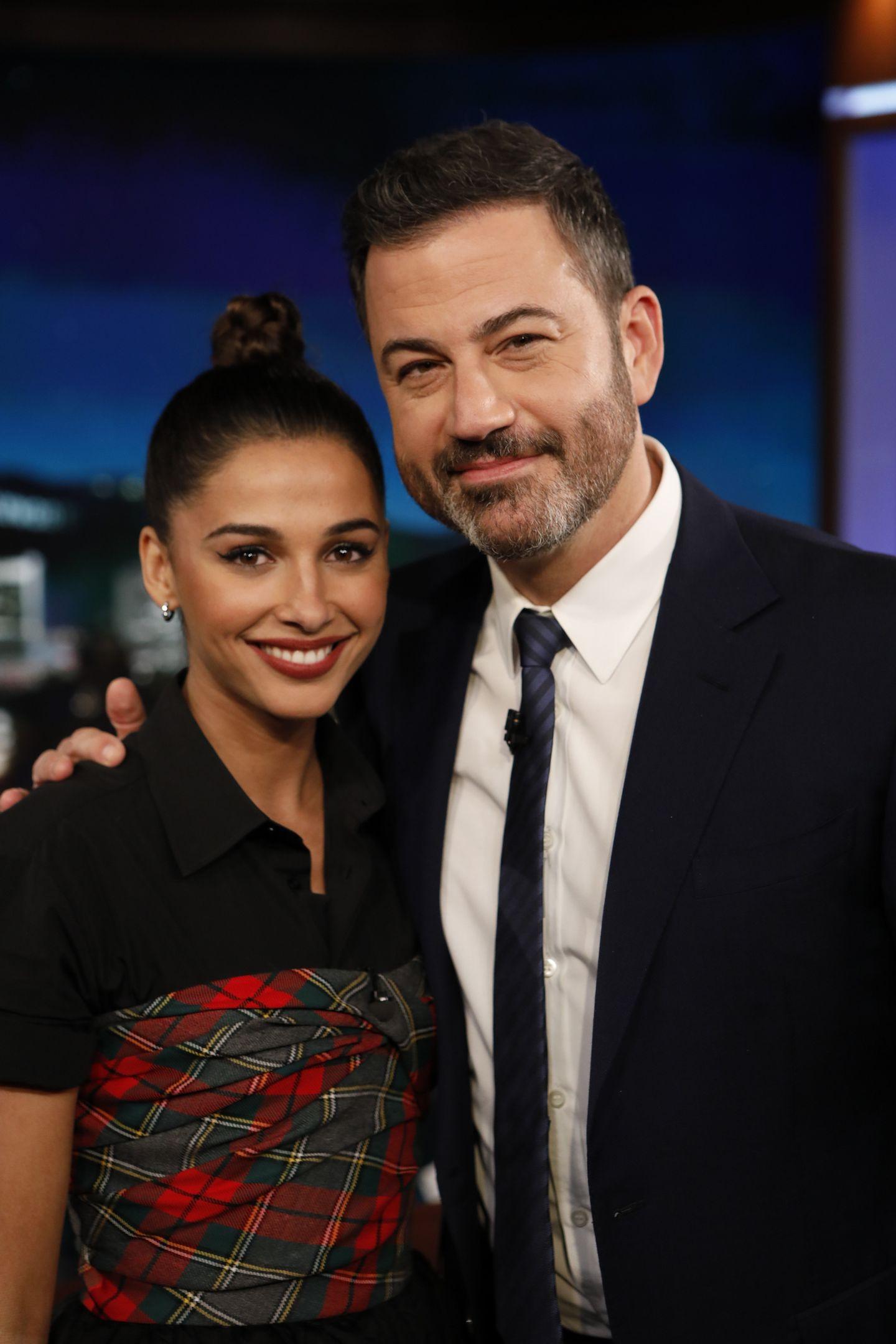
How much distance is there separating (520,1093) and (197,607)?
2.63 feet

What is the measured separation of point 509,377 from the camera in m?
1.80

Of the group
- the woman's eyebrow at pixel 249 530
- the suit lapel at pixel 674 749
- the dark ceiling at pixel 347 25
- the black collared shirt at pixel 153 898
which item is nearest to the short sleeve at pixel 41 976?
the black collared shirt at pixel 153 898

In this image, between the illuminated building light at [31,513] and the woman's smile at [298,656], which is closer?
the woman's smile at [298,656]

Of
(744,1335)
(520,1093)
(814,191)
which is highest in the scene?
(814,191)

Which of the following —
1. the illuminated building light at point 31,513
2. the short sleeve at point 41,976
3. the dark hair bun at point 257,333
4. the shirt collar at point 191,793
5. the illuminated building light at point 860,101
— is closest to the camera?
the short sleeve at point 41,976

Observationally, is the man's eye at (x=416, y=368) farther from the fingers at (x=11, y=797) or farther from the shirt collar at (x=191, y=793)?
the fingers at (x=11, y=797)

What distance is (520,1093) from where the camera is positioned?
176 centimetres

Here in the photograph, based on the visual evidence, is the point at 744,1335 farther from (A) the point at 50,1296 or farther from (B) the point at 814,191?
(B) the point at 814,191

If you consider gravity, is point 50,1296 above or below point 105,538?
below

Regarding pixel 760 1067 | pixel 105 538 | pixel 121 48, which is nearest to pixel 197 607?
pixel 760 1067

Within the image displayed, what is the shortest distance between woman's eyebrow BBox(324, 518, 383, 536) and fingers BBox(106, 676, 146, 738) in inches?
19.6

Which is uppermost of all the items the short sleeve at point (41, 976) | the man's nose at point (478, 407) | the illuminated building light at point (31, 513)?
the illuminated building light at point (31, 513)

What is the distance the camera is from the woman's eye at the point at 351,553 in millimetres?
1868

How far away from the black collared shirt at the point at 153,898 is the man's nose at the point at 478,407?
1.87ft
